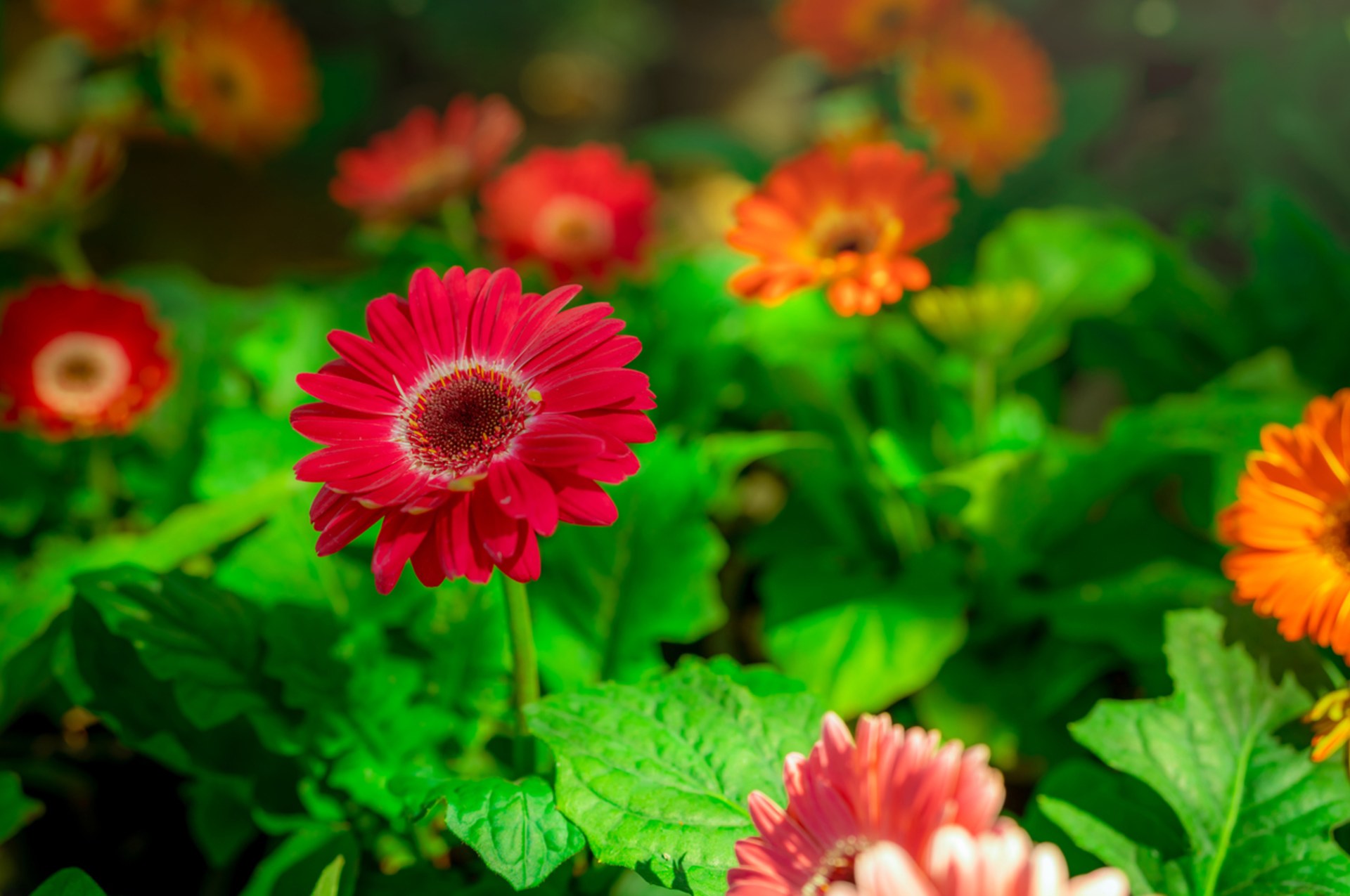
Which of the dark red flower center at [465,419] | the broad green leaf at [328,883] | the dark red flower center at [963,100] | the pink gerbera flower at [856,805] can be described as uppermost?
the dark red flower center at [963,100]

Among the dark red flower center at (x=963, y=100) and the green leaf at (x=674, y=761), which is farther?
the dark red flower center at (x=963, y=100)

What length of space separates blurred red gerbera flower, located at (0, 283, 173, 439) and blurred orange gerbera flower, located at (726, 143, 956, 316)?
0.76 m

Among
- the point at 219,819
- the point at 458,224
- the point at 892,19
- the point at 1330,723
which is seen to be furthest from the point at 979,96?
the point at 219,819

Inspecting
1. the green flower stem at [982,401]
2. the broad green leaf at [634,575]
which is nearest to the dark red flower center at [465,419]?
the broad green leaf at [634,575]

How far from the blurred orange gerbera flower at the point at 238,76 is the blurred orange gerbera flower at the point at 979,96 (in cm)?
125

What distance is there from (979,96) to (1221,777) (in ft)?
3.91

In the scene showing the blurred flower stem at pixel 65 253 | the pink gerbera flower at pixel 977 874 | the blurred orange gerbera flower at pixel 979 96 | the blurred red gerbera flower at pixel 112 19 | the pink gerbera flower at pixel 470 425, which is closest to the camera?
the pink gerbera flower at pixel 977 874

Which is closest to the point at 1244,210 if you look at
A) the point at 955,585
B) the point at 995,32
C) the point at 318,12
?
the point at 995,32

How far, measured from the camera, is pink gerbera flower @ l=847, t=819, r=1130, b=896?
1.41 ft

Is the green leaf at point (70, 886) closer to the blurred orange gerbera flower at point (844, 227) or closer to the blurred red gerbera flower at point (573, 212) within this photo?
the blurred orange gerbera flower at point (844, 227)

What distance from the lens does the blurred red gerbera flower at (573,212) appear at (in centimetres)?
136

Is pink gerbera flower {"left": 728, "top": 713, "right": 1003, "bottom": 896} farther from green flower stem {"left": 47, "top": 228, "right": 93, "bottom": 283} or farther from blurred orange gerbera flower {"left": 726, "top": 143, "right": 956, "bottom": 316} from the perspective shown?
green flower stem {"left": 47, "top": 228, "right": 93, "bottom": 283}

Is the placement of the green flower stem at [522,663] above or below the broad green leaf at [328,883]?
above

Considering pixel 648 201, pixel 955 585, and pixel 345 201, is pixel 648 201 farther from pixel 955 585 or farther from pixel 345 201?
pixel 955 585
